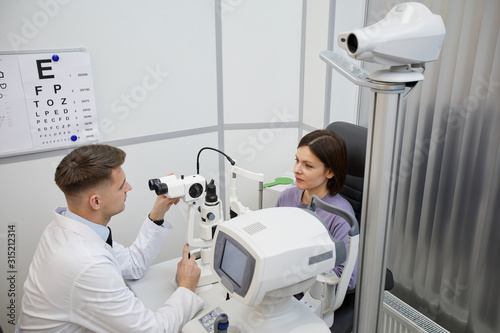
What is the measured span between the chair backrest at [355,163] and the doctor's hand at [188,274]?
0.73 m

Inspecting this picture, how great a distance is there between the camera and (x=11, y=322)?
215 centimetres

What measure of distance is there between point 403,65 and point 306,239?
45cm

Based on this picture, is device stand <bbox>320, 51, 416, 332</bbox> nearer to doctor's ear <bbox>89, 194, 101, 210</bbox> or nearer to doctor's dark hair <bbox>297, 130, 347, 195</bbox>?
doctor's dark hair <bbox>297, 130, 347, 195</bbox>

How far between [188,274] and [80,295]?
386mm

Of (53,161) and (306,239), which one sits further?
(53,161)

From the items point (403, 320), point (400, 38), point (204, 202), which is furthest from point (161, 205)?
point (403, 320)

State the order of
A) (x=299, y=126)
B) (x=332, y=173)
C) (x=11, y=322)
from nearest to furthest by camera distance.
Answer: (x=332, y=173) < (x=11, y=322) < (x=299, y=126)

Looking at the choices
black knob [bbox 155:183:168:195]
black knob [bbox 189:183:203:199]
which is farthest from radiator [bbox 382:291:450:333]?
black knob [bbox 155:183:168:195]

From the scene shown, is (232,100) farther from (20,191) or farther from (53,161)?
(20,191)

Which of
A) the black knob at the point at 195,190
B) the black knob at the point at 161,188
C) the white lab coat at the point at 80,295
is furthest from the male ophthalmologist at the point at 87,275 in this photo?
the black knob at the point at 195,190

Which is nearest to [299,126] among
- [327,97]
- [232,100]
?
[327,97]

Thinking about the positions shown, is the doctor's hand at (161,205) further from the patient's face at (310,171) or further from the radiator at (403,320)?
the radiator at (403,320)

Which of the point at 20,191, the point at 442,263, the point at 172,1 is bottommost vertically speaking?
the point at 442,263

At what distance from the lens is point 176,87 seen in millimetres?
2314
